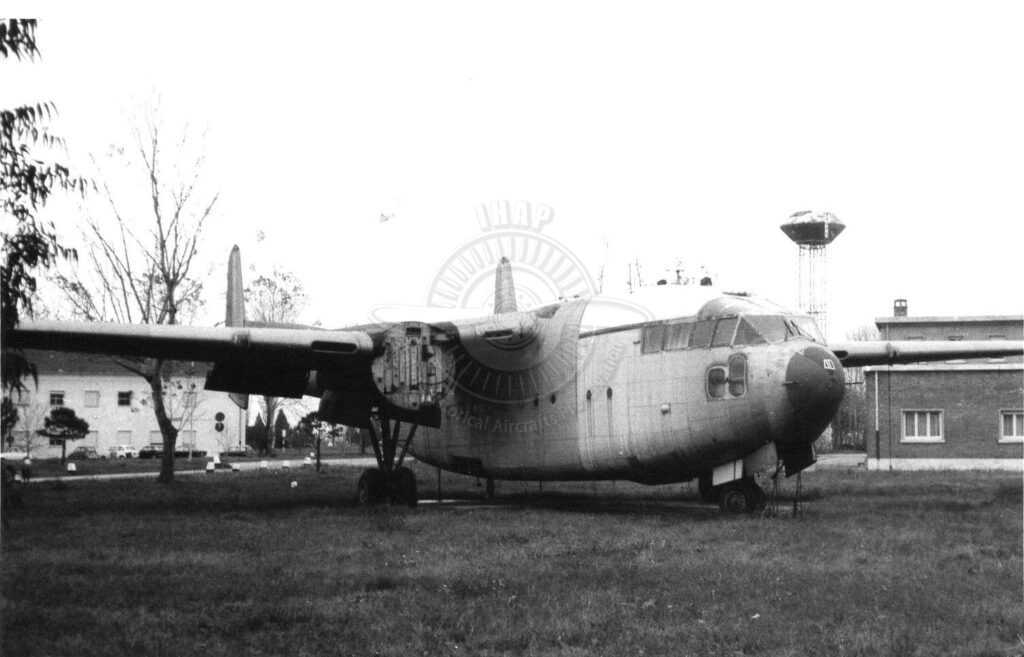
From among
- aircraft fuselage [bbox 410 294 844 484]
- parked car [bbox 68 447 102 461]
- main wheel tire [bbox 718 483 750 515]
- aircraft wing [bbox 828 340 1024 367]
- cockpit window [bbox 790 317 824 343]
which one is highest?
cockpit window [bbox 790 317 824 343]

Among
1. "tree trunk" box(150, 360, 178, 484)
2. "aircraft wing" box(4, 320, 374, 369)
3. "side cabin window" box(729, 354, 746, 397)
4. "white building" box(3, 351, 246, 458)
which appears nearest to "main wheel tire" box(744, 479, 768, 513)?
"side cabin window" box(729, 354, 746, 397)

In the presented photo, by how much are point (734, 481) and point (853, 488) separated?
797 cm

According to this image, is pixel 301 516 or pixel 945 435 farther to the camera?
pixel 945 435

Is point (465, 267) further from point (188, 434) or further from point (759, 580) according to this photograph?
point (188, 434)

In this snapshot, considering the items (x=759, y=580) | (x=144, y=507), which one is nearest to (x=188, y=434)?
(x=144, y=507)

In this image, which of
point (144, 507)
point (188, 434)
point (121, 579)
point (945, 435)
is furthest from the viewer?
point (188, 434)

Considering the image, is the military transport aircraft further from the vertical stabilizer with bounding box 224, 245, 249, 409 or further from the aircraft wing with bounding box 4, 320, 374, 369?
the vertical stabilizer with bounding box 224, 245, 249, 409

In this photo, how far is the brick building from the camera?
36406 mm

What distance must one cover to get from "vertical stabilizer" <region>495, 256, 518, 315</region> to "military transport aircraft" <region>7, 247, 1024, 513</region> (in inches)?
1.3

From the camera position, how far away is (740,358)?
15.4m

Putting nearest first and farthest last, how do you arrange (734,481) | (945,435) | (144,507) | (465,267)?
(734,481) < (144,507) < (465,267) < (945,435)

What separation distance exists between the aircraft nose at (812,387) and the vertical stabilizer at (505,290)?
7756 mm

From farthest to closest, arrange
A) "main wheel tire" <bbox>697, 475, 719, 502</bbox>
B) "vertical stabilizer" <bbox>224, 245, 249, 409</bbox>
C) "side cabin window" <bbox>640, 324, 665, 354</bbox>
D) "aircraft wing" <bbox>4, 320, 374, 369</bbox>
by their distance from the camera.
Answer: "vertical stabilizer" <bbox>224, 245, 249, 409</bbox> → "main wheel tire" <bbox>697, 475, 719, 502</bbox> → "aircraft wing" <bbox>4, 320, 374, 369</bbox> → "side cabin window" <bbox>640, 324, 665, 354</bbox>
